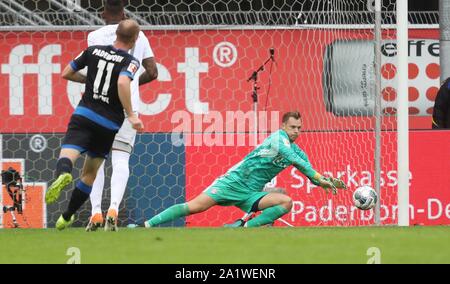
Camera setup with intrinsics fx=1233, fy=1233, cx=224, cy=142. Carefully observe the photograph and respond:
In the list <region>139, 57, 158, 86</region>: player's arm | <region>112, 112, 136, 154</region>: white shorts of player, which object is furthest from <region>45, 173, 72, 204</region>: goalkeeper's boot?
<region>139, 57, 158, 86</region>: player's arm

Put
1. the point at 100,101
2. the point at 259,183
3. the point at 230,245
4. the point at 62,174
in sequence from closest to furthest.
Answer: the point at 230,245 < the point at 62,174 < the point at 100,101 < the point at 259,183

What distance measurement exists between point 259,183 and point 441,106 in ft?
8.23

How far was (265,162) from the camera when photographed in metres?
11.4

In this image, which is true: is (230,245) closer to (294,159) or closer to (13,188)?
(294,159)

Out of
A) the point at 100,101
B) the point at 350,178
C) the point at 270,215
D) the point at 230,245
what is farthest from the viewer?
the point at 350,178

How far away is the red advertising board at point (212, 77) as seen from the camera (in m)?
13.3

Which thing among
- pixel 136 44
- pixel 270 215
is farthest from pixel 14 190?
pixel 136 44

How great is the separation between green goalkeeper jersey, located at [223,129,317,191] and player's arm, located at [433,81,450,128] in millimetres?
2042

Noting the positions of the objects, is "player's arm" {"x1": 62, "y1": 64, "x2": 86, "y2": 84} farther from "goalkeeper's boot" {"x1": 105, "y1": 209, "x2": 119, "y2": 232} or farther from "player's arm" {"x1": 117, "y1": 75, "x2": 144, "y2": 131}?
"goalkeeper's boot" {"x1": 105, "y1": 209, "x2": 119, "y2": 232}

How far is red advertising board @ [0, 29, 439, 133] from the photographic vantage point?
43.5 ft

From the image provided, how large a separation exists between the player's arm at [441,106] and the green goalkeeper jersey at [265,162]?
2.04 m

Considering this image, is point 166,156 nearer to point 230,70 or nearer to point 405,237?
point 230,70

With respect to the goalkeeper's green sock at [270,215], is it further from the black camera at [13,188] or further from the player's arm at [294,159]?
the black camera at [13,188]

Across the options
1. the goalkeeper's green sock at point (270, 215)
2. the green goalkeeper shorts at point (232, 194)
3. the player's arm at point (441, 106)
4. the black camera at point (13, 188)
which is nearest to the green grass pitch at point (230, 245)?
the goalkeeper's green sock at point (270, 215)
